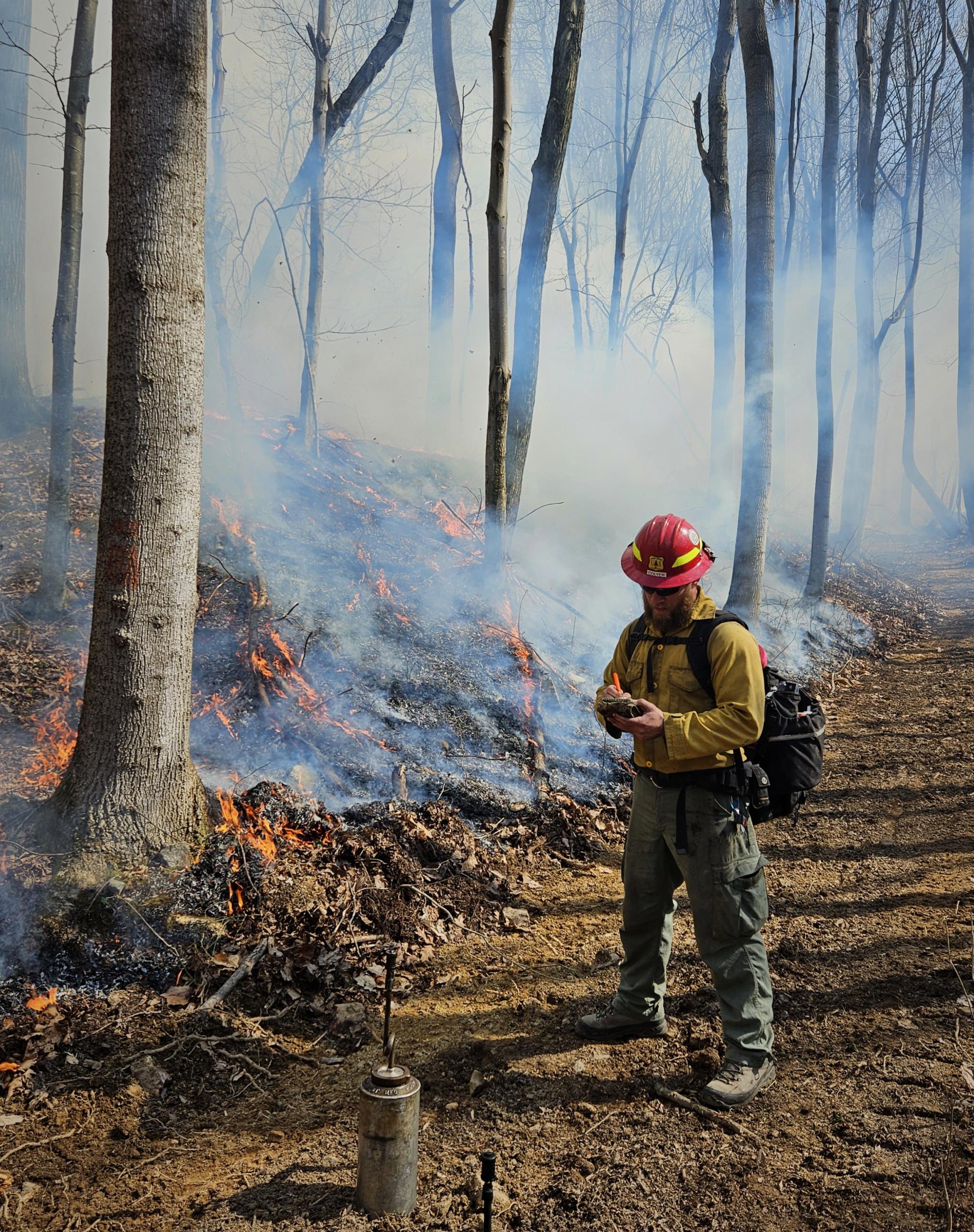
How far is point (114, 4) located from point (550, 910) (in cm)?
572

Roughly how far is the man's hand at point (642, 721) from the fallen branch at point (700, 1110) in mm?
1488

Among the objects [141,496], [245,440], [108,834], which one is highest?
[245,440]

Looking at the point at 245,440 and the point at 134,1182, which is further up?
the point at 245,440

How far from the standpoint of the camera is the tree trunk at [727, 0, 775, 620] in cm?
1013

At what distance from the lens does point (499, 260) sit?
786 centimetres

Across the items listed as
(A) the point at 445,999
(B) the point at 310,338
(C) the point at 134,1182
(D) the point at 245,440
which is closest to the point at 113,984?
(C) the point at 134,1182

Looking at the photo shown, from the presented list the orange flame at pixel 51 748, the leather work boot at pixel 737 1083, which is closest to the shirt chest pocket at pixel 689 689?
the leather work boot at pixel 737 1083

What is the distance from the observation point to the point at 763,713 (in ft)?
11.1

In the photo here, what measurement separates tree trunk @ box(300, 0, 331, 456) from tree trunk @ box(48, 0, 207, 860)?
8.33 m

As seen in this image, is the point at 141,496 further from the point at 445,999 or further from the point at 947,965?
the point at 947,965

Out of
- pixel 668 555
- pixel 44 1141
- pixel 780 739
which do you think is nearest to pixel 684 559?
pixel 668 555

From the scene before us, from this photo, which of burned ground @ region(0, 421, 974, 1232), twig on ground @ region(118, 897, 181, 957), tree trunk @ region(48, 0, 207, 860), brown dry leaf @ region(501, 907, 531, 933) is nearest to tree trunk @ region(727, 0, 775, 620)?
burned ground @ region(0, 421, 974, 1232)

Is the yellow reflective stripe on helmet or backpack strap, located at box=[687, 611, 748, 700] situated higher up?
the yellow reflective stripe on helmet

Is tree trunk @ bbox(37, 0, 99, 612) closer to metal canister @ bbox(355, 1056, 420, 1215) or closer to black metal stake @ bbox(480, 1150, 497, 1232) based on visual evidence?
metal canister @ bbox(355, 1056, 420, 1215)
